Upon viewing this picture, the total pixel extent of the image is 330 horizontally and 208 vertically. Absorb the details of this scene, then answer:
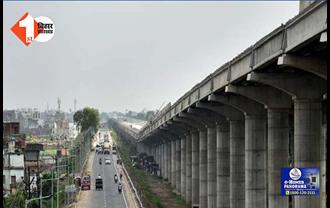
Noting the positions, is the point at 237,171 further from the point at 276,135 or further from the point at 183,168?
the point at 183,168

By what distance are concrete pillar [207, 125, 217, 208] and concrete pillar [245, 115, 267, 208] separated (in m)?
19.9

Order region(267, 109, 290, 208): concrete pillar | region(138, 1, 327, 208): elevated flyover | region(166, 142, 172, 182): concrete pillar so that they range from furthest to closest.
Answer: region(166, 142, 172, 182): concrete pillar
region(267, 109, 290, 208): concrete pillar
region(138, 1, 327, 208): elevated flyover

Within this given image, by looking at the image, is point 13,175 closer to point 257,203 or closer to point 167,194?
point 167,194

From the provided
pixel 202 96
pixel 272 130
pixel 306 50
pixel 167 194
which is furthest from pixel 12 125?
pixel 306 50

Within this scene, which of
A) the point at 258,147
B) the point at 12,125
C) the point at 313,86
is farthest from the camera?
the point at 12,125

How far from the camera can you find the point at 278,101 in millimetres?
47375

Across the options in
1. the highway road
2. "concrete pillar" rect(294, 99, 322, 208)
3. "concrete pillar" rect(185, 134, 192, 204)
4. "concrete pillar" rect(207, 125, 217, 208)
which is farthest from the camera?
"concrete pillar" rect(185, 134, 192, 204)

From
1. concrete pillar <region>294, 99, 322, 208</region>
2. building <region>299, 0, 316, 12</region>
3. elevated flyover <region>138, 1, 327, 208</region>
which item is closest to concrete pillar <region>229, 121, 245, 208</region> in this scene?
elevated flyover <region>138, 1, 327, 208</region>

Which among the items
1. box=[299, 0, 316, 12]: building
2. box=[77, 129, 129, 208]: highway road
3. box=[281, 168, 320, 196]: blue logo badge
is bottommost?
box=[77, 129, 129, 208]: highway road

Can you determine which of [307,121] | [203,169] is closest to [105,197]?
[203,169]

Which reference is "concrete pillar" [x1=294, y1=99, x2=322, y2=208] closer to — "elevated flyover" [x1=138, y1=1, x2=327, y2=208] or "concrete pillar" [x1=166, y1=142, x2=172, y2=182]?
"elevated flyover" [x1=138, y1=1, x2=327, y2=208]

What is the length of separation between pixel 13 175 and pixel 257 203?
191 ft

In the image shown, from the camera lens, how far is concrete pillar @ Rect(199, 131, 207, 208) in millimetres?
78688

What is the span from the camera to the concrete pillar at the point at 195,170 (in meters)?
85.3
